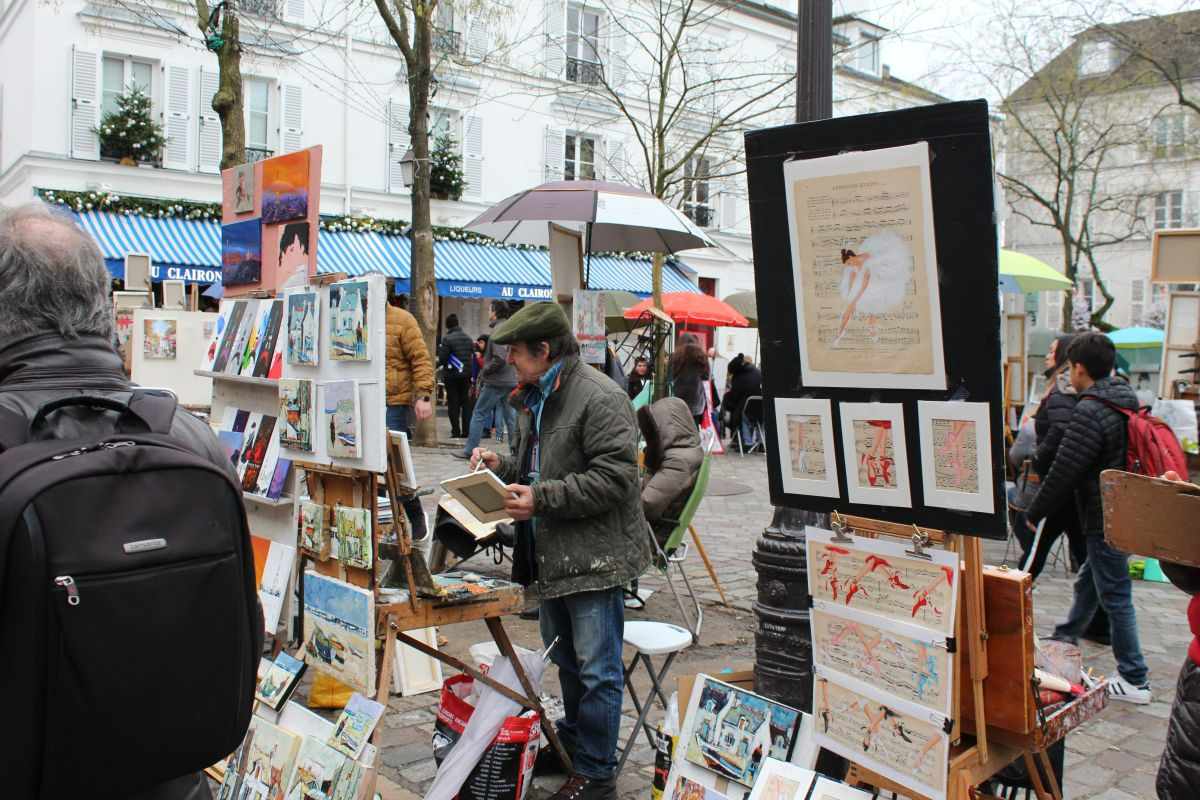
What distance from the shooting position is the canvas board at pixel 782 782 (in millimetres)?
2588

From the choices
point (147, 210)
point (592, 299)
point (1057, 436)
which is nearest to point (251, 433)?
point (592, 299)

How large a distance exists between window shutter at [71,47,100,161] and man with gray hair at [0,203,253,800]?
1693 cm

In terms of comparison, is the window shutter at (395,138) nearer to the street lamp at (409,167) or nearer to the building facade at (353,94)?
the building facade at (353,94)

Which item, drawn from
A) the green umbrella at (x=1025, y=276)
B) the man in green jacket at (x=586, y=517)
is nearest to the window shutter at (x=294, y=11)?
the green umbrella at (x=1025, y=276)

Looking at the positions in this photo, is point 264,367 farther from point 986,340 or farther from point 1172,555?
point 1172,555

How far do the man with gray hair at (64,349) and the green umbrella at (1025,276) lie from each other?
8.97 m

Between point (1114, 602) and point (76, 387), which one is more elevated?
point (76, 387)

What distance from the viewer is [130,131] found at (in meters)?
17.0

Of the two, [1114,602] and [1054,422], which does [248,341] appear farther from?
[1114,602]

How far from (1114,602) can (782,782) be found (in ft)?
10.8

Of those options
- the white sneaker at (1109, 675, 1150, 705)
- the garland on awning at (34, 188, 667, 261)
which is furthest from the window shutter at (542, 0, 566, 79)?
the white sneaker at (1109, 675, 1150, 705)

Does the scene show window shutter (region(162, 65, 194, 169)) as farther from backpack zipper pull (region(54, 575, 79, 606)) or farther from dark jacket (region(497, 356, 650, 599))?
backpack zipper pull (region(54, 575, 79, 606))

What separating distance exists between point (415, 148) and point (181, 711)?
12.2 metres

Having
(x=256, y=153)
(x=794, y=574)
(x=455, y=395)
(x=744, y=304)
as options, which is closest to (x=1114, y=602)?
(x=794, y=574)
